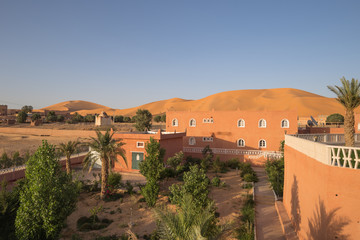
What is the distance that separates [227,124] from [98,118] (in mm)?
42502

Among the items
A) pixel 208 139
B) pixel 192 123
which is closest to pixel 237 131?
pixel 208 139

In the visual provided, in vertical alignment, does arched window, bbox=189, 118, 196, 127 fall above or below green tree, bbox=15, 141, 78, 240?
above

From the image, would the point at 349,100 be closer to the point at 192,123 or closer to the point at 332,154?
the point at 332,154

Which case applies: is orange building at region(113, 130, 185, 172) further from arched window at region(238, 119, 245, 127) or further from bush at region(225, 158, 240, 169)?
arched window at region(238, 119, 245, 127)

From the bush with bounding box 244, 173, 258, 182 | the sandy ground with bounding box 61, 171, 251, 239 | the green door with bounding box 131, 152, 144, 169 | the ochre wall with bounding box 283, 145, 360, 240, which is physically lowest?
the sandy ground with bounding box 61, 171, 251, 239

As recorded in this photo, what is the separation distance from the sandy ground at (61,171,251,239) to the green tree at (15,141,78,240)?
2758 mm

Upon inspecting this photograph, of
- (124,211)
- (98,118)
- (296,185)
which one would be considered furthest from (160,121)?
(296,185)

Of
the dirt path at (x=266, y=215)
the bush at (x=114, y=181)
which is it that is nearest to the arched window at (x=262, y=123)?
the dirt path at (x=266, y=215)

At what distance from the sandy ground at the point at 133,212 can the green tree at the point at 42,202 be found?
2.76 metres

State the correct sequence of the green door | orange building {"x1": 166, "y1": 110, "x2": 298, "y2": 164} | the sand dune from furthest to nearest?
the sand dune
orange building {"x1": 166, "y1": 110, "x2": 298, "y2": 164}
the green door

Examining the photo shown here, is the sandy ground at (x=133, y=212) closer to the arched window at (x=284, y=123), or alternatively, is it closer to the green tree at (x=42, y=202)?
the green tree at (x=42, y=202)

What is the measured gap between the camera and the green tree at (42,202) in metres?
8.23

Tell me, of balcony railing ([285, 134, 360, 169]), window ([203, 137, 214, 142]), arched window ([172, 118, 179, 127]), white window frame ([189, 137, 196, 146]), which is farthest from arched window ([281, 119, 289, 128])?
balcony railing ([285, 134, 360, 169])

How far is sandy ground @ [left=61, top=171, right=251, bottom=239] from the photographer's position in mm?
11281
